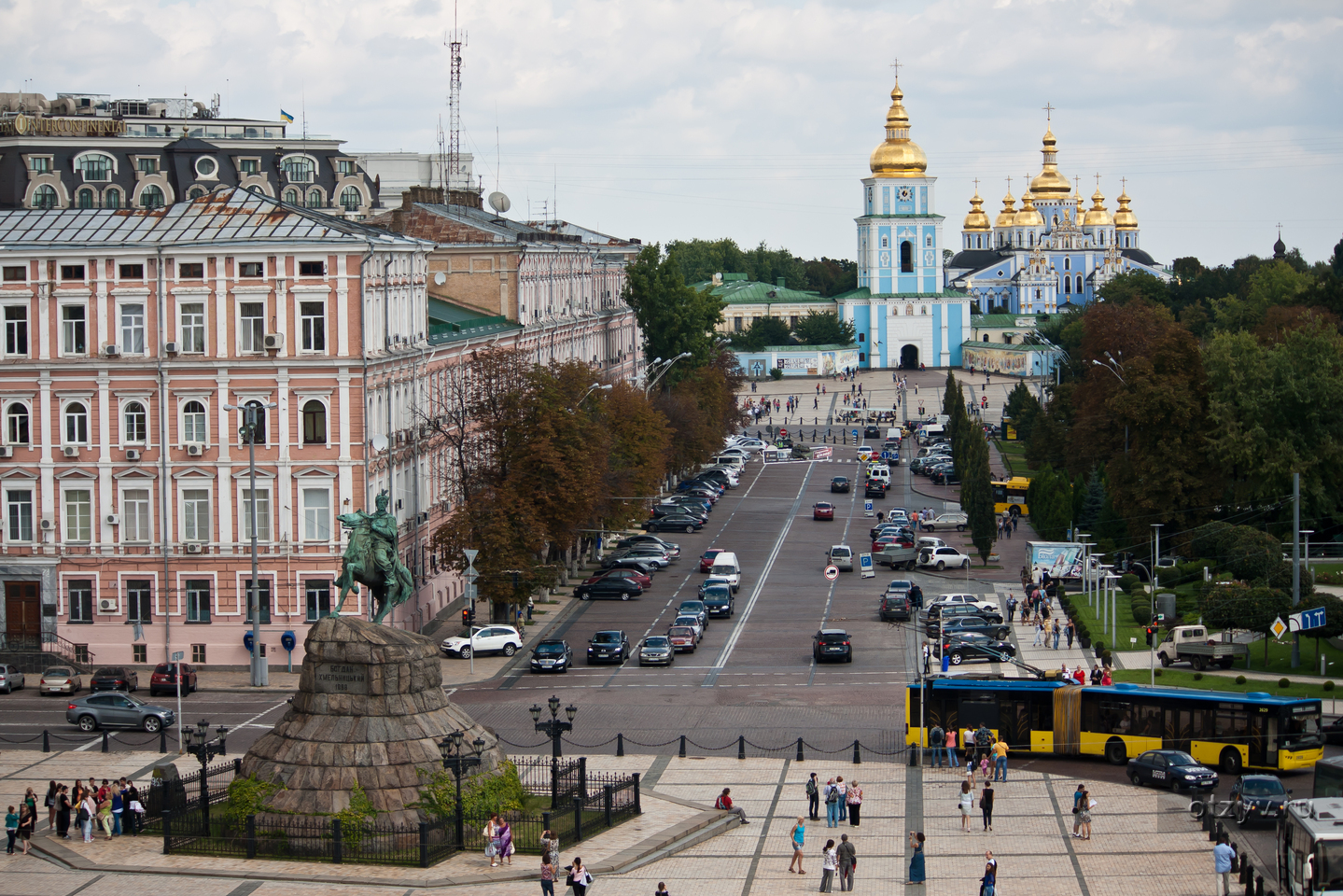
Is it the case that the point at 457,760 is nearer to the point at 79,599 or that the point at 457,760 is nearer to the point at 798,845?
the point at 798,845

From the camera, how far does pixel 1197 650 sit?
193 ft

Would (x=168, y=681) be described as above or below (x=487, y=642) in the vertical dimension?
below

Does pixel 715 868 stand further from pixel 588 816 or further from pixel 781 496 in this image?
pixel 781 496

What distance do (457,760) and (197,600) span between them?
2596 cm

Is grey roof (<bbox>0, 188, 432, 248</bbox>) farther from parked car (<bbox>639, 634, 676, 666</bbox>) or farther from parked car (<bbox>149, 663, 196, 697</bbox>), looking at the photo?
parked car (<bbox>639, 634, 676, 666</bbox>)

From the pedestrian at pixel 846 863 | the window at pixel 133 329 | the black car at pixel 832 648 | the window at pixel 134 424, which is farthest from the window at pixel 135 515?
the pedestrian at pixel 846 863

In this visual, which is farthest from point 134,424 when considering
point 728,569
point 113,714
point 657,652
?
point 728,569

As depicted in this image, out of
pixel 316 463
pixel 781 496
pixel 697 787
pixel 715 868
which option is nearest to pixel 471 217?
pixel 781 496

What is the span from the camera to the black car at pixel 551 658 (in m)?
60.5

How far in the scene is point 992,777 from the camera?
4634 cm

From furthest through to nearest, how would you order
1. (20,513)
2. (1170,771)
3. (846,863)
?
(20,513)
(1170,771)
(846,863)

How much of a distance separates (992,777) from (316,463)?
82.9 feet

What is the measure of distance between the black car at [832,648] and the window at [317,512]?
53.5 ft

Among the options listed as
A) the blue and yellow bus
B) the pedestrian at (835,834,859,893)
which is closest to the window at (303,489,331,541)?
the blue and yellow bus
